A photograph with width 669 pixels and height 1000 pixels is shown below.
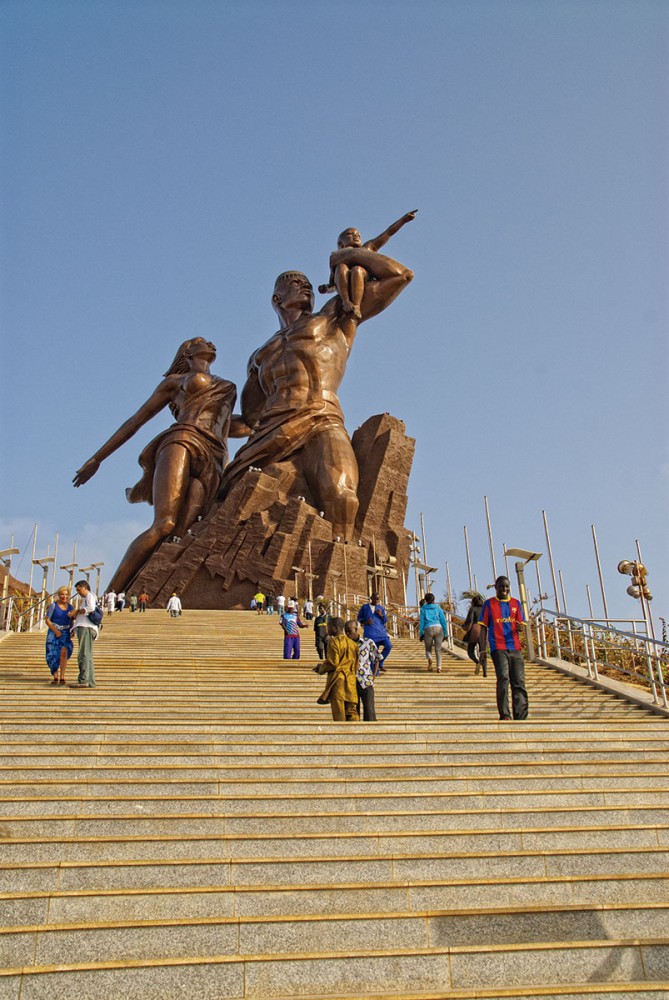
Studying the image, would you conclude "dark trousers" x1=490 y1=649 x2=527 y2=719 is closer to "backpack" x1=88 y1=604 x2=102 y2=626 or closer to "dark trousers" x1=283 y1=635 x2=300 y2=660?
"backpack" x1=88 y1=604 x2=102 y2=626

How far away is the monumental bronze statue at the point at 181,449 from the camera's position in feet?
73.5

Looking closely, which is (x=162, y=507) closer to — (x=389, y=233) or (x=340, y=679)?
(x=389, y=233)

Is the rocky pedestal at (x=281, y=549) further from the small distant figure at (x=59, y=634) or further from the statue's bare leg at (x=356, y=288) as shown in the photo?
the small distant figure at (x=59, y=634)

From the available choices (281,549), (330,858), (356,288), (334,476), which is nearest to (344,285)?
(356,288)

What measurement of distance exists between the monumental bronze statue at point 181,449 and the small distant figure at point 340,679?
16258 mm

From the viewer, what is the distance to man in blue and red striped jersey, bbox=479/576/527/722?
21.2 feet

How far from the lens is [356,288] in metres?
24.2

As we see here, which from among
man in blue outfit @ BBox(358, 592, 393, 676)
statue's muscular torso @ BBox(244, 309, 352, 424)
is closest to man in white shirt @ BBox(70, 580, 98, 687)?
man in blue outfit @ BBox(358, 592, 393, 676)

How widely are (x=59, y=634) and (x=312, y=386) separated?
52.9ft

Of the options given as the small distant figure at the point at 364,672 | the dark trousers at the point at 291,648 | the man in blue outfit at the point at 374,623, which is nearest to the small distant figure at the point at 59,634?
the man in blue outfit at the point at 374,623

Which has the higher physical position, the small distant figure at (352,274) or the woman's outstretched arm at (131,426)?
the small distant figure at (352,274)

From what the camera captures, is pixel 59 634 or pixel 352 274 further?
pixel 352 274

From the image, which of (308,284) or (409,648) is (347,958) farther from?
(308,284)

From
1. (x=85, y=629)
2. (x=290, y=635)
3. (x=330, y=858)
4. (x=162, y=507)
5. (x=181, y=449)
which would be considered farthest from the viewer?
(x=181, y=449)
